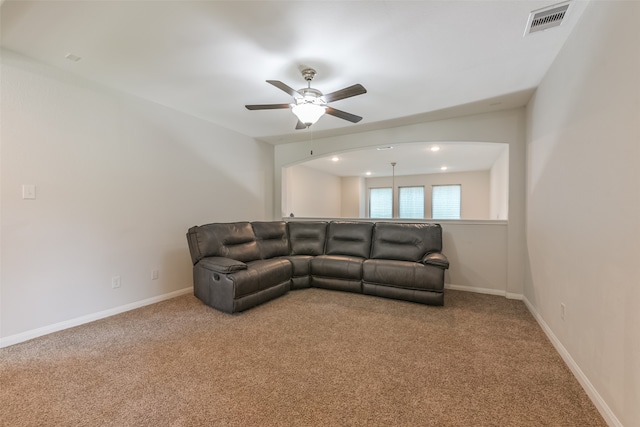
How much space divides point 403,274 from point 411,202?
6.44 meters

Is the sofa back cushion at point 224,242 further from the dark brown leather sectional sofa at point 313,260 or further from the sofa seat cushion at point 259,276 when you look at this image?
the sofa seat cushion at point 259,276

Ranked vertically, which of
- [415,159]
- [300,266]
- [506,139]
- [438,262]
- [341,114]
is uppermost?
[415,159]

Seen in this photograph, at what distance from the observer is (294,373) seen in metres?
1.88

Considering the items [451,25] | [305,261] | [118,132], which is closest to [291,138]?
[305,261]

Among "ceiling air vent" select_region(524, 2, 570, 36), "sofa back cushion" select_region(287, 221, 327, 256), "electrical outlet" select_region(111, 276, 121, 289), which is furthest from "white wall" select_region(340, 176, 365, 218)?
"ceiling air vent" select_region(524, 2, 570, 36)

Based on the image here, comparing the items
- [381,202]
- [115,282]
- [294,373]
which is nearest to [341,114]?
[294,373]

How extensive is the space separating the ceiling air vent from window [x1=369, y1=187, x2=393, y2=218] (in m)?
7.80

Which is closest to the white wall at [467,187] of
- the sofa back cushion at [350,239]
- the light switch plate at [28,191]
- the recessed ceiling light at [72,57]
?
the sofa back cushion at [350,239]

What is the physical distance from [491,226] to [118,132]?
484 cm

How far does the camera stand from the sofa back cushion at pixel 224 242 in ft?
10.9

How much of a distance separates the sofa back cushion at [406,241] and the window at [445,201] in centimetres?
544

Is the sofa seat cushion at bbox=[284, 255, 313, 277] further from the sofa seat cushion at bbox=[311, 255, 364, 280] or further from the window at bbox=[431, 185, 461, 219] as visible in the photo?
the window at bbox=[431, 185, 461, 219]

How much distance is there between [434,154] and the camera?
5938mm

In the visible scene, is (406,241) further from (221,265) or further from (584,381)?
(221,265)
